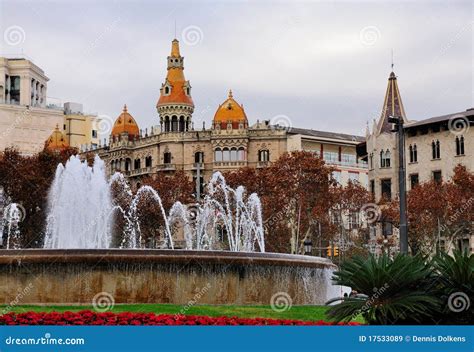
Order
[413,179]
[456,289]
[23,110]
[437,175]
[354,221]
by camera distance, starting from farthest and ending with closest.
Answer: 1. [23,110]
2. [413,179]
3. [354,221]
4. [437,175]
5. [456,289]

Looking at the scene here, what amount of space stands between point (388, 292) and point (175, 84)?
8629cm

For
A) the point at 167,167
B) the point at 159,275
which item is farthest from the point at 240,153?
the point at 159,275

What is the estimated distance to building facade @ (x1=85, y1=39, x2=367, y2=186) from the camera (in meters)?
95.6

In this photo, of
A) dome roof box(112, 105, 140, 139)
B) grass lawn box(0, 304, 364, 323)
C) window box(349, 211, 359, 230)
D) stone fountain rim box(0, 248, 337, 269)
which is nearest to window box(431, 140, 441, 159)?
window box(349, 211, 359, 230)

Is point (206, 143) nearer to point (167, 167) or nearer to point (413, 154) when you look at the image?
point (167, 167)

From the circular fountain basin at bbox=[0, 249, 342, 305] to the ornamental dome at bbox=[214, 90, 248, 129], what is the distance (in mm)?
75286

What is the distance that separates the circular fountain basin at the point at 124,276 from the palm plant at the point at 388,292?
6.88 meters

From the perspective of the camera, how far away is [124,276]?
20469 millimetres

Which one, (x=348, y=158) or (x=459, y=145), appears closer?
(x=459, y=145)

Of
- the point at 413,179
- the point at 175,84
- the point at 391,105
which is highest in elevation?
the point at 175,84

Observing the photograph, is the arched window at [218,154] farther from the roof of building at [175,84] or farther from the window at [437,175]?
the window at [437,175]

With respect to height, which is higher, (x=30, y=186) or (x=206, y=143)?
(x=206, y=143)

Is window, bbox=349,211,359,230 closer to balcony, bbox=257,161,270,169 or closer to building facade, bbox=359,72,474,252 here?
building facade, bbox=359,72,474,252

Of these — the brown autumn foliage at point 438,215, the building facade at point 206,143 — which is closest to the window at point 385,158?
the building facade at point 206,143
